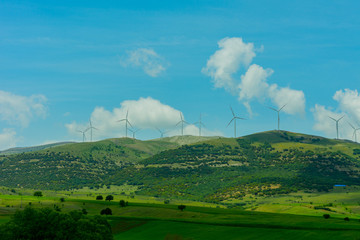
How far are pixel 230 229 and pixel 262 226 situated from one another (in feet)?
37.0

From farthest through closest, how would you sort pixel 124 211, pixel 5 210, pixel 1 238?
1. pixel 124 211
2. pixel 5 210
3. pixel 1 238

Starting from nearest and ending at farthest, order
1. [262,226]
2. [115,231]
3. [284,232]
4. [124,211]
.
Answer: [284,232] → [262,226] → [115,231] → [124,211]

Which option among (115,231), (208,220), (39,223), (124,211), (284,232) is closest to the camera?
(39,223)

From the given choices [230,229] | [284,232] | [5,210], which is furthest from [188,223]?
[5,210]

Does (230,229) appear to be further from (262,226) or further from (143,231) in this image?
(143,231)

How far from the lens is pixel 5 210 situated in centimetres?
18200

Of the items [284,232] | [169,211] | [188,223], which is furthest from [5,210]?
[284,232]

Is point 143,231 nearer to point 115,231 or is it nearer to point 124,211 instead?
point 115,231

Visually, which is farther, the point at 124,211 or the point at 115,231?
the point at 124,211

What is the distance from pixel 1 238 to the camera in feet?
358

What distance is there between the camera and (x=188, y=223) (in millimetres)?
152375

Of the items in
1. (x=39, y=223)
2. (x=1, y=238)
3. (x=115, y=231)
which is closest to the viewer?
(x=1, y=238)

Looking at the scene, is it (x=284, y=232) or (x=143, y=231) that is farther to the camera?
(x=143, y=231)

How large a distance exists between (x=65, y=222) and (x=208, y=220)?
58.6 metres
